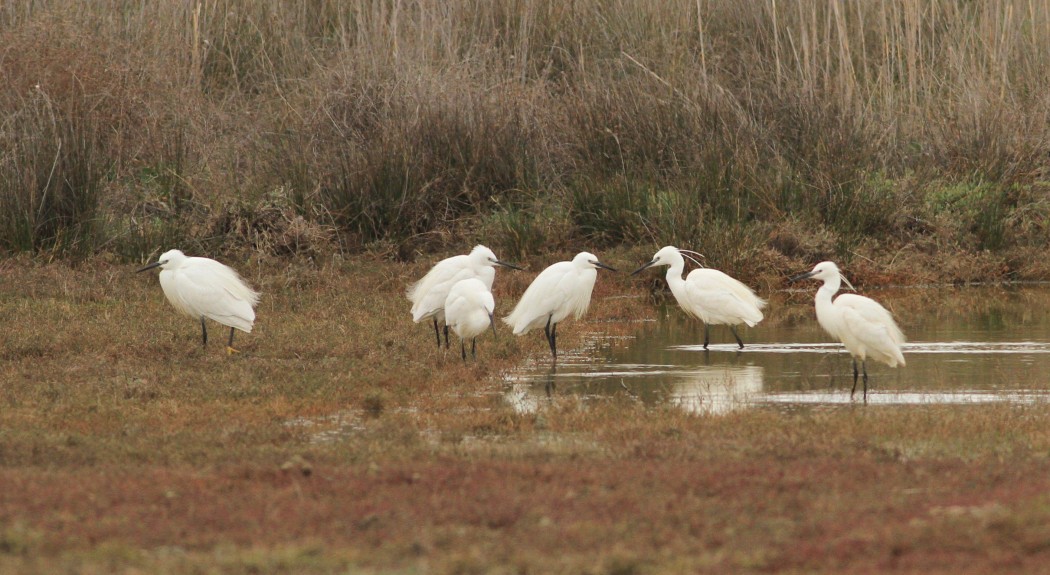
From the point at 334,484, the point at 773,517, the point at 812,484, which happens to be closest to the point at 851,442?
the point at 812,484

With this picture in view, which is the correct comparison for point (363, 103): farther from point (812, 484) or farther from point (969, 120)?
point (812, 484)

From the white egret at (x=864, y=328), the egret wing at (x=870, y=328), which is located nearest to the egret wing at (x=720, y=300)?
the white egret at (x=864, y=328)

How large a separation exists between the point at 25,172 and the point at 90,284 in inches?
68.4

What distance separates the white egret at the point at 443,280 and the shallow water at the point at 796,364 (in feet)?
3.00

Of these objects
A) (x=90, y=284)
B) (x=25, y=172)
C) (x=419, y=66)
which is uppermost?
(x=419, y=66)

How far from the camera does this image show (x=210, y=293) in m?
10.0

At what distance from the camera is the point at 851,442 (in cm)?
660

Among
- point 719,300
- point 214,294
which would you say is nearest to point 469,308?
point 214,294

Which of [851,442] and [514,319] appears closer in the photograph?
[851,442]

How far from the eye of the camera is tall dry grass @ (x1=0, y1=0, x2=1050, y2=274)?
49.9 feet

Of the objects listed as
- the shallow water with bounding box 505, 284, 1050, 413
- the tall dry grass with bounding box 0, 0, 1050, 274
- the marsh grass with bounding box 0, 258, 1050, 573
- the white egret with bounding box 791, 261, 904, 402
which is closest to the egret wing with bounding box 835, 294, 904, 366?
the white egret with bounding box 791, 261, 904, 402

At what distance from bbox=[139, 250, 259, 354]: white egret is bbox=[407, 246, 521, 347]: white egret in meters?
1.32

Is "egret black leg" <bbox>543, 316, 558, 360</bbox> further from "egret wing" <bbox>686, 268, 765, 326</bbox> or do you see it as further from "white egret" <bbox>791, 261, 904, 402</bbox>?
"white egret" <bbox>791, 261, 904, 402</bbox>

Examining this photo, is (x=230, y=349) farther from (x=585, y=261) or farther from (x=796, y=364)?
(x=796, y=364)
